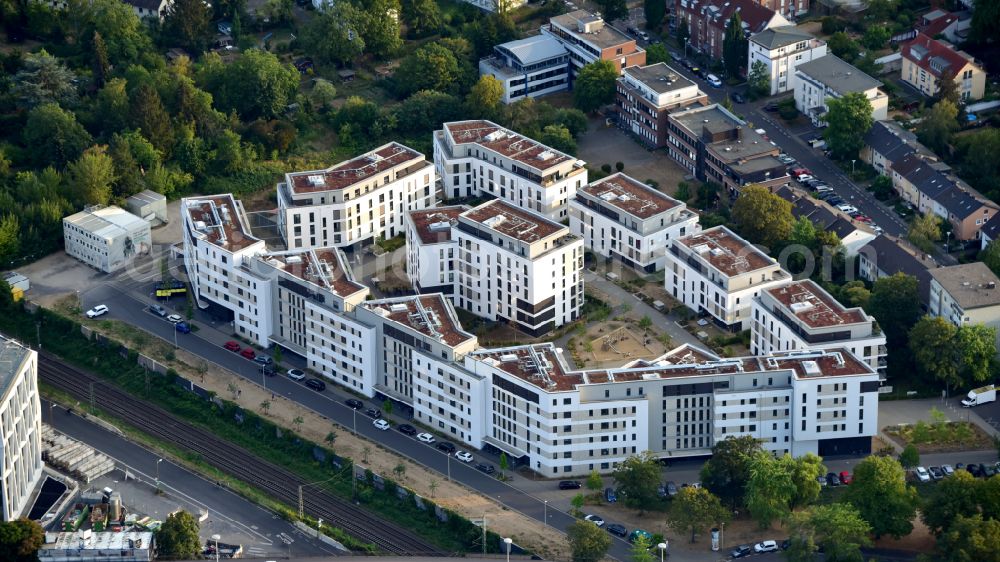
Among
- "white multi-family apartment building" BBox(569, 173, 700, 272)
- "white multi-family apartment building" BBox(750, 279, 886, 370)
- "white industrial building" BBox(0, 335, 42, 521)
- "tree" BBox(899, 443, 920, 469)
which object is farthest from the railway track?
"white multi-family apartment building" BBox(569, 173, 700, 272)

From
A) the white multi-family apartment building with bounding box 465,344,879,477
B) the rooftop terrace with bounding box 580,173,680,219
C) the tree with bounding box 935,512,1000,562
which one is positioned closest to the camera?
the tree with bounding box 935,512,1000,562

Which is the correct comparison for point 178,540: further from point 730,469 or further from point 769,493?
point 769,493

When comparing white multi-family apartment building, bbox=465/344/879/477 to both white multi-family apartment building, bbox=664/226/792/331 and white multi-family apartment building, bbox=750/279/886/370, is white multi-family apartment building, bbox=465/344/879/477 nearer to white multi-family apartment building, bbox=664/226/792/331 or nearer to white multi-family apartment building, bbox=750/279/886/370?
white multi-family apartment building, bbox=750/279/886/370

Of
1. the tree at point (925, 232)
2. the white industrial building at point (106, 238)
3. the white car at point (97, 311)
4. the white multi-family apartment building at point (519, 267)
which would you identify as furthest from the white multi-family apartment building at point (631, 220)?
the white car at point (97, 311)

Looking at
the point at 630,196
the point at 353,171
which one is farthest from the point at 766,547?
the point at 353,171

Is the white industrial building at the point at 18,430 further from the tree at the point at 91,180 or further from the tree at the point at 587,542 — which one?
the tree at the point at 587,542

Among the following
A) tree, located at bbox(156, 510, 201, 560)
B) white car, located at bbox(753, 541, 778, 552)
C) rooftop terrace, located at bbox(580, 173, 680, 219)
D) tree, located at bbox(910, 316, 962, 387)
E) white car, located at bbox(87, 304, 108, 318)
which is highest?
rooftop terrace, located at bbox(580, 173, 680, 219)
